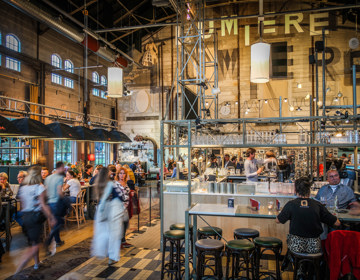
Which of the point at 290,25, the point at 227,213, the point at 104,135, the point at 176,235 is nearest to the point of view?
the point at 227,213

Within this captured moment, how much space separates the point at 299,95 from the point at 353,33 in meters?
3.84

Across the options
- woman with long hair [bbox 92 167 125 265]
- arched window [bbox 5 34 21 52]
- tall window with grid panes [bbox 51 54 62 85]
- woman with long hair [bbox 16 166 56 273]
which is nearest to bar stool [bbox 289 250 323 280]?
woman with long hair [bbox 92 167 125 265]

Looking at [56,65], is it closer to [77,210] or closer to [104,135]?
[104,135]

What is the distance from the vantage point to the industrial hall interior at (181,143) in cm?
409

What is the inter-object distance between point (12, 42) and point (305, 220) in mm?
11928

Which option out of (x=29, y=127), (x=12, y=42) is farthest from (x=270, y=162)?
(x=12, y=42)

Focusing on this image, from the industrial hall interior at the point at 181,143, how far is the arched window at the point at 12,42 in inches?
2.3

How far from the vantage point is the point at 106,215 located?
167 inches

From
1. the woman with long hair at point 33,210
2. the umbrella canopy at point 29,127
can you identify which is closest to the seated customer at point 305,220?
the woman with long hair at point 33,210

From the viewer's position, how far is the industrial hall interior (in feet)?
13.4

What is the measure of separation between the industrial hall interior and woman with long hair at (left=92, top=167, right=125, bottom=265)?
0.02 m

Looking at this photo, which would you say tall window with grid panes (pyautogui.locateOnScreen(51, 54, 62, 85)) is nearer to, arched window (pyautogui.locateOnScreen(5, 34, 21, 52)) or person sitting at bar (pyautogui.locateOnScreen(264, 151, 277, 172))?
arched window (pyautogui.locateOnScreen(5, 34, 21, 52))

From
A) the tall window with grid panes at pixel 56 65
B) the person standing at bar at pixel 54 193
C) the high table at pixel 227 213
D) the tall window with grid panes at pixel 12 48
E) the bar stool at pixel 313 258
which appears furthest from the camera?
the tall window with grid panes at pixel 56 65

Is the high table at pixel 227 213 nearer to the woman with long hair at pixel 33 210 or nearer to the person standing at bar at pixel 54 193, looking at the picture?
the woman with long hair at pixel 33 210
